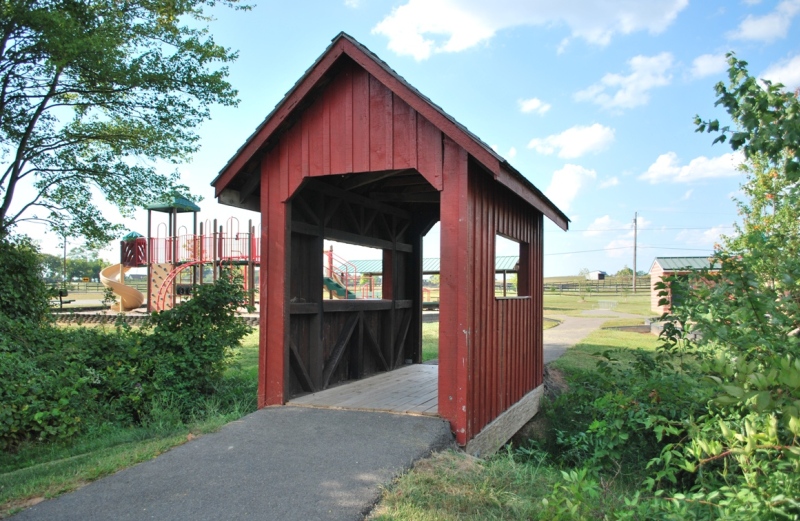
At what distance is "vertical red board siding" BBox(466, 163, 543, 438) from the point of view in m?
5.92

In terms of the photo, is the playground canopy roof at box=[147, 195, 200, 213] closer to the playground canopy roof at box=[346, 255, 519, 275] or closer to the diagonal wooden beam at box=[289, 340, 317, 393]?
the playground canopy roof at box=[346, 255, 519, 275]

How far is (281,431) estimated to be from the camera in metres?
5.23

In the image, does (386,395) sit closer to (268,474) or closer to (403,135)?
(268,474)

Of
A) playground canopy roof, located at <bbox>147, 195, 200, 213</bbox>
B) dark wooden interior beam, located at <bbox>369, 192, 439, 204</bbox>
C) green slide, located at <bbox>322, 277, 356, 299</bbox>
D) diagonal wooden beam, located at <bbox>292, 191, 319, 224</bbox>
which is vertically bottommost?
green slide, located at <bbox>322, 277, 356, 299</bbox>

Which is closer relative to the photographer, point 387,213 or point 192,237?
point 387,213

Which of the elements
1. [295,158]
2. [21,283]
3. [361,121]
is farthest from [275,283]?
[21,283]

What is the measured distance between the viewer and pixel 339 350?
7.83m

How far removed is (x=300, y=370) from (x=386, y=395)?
1117mm

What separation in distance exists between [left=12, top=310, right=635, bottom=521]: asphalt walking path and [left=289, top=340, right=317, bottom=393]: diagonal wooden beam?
3.65 ft

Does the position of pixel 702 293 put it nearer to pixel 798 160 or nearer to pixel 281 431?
pixel 798 160

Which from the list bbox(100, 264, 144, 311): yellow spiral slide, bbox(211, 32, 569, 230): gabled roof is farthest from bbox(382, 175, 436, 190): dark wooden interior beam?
bbox(100, 264, 144, 311): yellow spiral slide

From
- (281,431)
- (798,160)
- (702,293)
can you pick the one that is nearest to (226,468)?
(281,431)

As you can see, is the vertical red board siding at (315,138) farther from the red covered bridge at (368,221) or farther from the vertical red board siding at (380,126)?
the vertical red board siding at (380,126)

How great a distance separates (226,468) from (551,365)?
8.96 m
